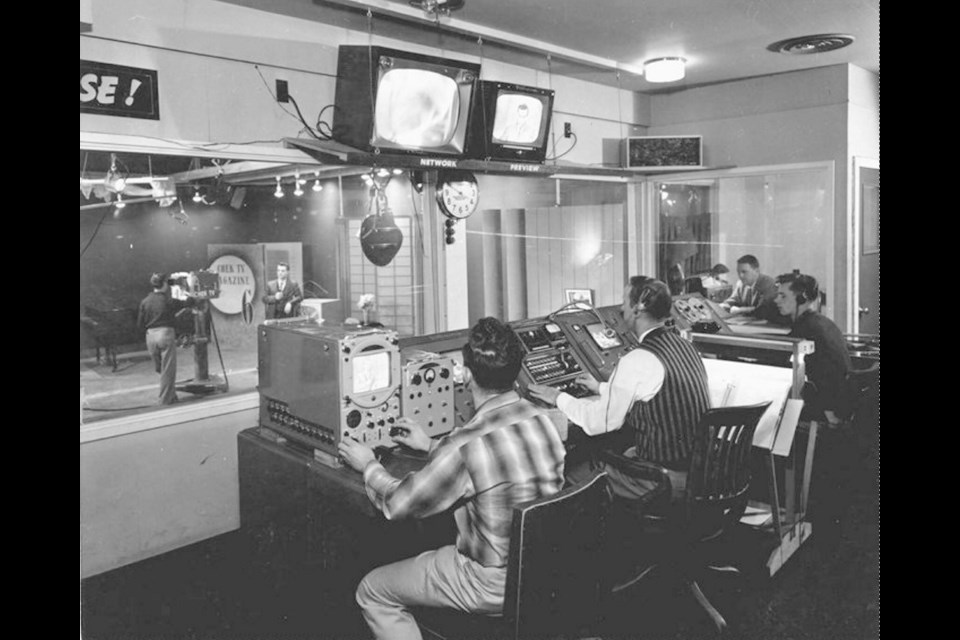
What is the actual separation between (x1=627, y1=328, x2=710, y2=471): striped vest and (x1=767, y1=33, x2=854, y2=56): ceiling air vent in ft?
9.86

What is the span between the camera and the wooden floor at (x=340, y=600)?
9.52 feet

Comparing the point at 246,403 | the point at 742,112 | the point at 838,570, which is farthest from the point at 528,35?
the point at 838,570

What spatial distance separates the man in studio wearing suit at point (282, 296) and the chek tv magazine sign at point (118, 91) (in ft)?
3.90

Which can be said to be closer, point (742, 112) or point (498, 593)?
point (498, 593)

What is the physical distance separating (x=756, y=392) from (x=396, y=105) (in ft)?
7.06

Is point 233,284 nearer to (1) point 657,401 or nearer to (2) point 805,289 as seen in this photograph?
(1) point 657,401

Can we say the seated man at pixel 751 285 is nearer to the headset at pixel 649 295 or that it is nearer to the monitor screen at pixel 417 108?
the headset at pixel 649 295

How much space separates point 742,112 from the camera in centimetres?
630

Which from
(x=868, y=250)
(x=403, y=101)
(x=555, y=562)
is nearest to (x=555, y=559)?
(x=555, y=562)

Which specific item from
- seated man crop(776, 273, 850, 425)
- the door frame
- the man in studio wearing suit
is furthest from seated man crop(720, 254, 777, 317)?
the man in studio wearing suit

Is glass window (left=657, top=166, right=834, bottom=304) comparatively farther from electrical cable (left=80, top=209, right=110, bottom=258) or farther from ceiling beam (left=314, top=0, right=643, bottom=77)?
electrical cable (left=80, top=209, right=110, bottom=258)

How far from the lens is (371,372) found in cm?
270

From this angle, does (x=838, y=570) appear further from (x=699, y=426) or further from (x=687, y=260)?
(x=687, y=260)

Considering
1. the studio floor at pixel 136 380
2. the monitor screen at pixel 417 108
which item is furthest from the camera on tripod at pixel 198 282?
the monitor screen at pixel 417 108
